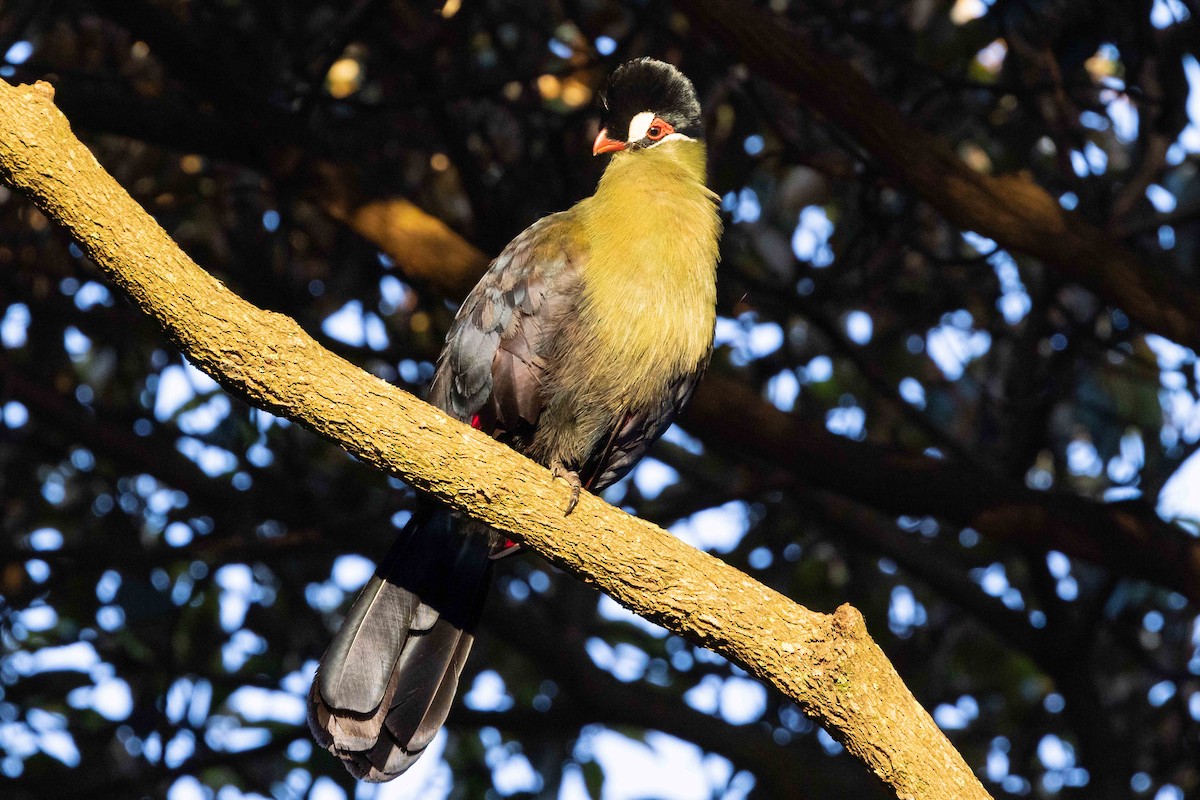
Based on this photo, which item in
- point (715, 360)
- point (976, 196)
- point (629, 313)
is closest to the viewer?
point (629, 313)

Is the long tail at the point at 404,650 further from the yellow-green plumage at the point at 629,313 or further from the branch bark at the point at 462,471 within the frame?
the branch bark at the point at 462,471

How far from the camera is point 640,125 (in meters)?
3.44

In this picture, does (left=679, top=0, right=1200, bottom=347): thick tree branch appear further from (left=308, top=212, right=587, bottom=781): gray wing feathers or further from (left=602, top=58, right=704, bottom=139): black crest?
(left=308, top=212, right=587, bottom=781): gray wing feathers

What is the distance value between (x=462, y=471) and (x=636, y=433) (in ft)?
3.53

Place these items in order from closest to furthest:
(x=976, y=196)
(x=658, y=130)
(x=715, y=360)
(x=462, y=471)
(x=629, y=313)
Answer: (x=462, y=471) → (x=629, y=313) → (x=658, y=130) → (x=976, y=196) → (x=715, y=360)

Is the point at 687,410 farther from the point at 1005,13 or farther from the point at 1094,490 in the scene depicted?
the point at 1094,490

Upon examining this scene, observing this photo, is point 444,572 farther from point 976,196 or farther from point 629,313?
point 976,196

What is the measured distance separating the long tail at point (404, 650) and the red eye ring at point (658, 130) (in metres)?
1.17

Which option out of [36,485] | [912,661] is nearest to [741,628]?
[912,661]

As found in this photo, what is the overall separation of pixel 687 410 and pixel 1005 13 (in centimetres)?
182

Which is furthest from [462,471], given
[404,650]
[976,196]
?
[976,196]

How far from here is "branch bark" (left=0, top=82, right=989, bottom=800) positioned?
2.09 m

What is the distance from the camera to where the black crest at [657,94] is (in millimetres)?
3438

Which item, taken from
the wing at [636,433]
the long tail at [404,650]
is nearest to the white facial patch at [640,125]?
the wing at [636,433]
